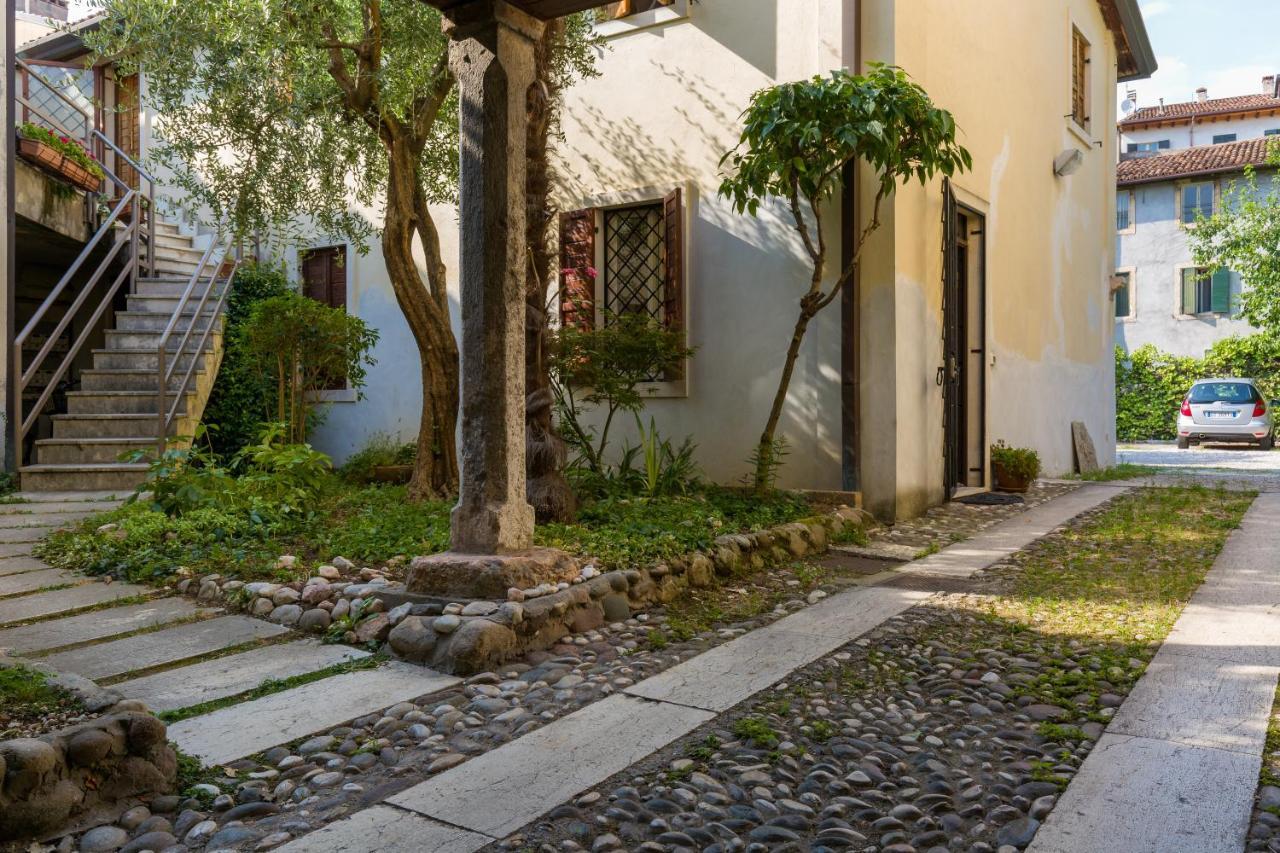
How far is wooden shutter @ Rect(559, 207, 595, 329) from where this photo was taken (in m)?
7.92

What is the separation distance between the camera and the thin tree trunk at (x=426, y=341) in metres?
6.64

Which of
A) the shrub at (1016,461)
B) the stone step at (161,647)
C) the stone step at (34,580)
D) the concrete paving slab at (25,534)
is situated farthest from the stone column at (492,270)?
the shrub at (1016,461)

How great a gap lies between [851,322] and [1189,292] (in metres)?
22.8

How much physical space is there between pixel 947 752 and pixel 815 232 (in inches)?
198

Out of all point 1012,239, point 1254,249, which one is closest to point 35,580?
point 1012,239

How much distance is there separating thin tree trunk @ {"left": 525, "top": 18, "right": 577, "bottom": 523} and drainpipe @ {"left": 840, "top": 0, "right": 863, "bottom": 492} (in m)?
2.45

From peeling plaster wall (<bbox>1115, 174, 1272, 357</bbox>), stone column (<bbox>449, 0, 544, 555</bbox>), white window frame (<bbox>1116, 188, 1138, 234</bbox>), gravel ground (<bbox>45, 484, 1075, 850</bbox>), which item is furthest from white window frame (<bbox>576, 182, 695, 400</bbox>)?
white window frame (<bbox>1116, 188, 1138, 234</bbox>)

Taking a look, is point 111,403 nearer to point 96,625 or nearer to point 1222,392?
point 96,625

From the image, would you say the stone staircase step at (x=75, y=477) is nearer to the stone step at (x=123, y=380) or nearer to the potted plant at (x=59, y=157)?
the stone step at (x=123, y=380)

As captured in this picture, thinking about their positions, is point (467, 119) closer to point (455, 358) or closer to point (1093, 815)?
point (455, 358)

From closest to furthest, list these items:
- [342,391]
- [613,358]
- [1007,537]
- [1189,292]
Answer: [1007,537] → [613,358] → [342,391] → [1189,292]

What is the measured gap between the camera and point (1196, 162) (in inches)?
1000

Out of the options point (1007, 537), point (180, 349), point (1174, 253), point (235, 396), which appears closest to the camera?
point (1007, 537)

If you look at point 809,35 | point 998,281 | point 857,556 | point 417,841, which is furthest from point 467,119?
point 998,281
